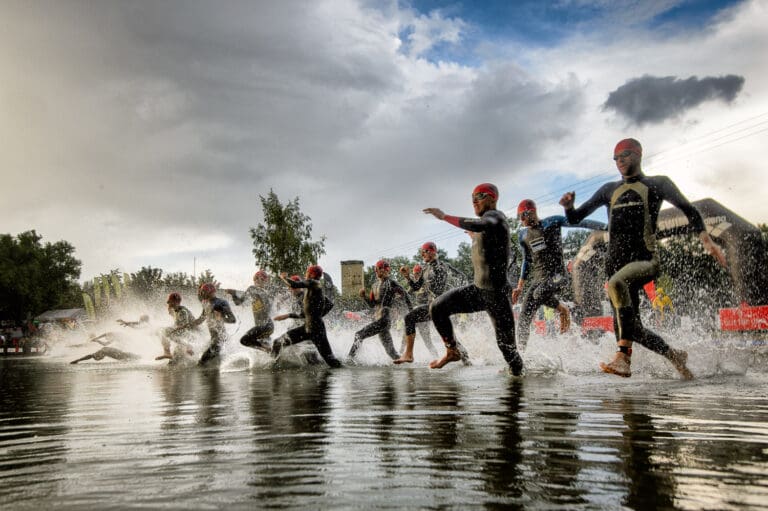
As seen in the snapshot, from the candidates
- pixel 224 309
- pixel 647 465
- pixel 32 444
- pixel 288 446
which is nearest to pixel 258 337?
pixel 224 309

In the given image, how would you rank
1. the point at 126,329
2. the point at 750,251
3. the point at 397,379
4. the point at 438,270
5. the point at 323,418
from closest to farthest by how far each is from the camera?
1. the point at 323,418
2. the point at 397,379
3. the point at 438,270
4. the point at 750,251
5. the point at 126,329

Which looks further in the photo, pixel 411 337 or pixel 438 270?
pixel 438 270

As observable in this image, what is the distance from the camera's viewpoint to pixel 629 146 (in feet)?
20.2

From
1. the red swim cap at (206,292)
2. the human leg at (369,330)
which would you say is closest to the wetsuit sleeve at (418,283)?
the human leg at (369,330)

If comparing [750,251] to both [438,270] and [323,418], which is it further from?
[323,418]

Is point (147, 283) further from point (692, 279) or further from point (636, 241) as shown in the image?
point (636, 241)

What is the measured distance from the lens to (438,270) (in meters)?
12.2

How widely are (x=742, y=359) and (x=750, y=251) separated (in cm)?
709

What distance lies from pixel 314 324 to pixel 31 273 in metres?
73.6

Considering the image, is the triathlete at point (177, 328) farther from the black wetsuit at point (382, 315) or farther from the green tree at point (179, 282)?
the green tree at point (179, 282)

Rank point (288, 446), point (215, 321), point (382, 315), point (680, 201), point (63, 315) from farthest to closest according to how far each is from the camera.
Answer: point (63, 315)
point (215, 321)
point (382, 315)
point (680, 201)
point (288, 446)

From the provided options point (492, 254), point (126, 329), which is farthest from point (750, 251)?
point (126, 329)

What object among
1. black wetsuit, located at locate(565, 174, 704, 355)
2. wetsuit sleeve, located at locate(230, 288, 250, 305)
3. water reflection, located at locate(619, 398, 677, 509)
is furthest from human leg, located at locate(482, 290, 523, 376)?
wetsuit sleeve, located at locate(230, 288, 250, 305)

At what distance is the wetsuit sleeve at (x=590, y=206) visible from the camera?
634cm
